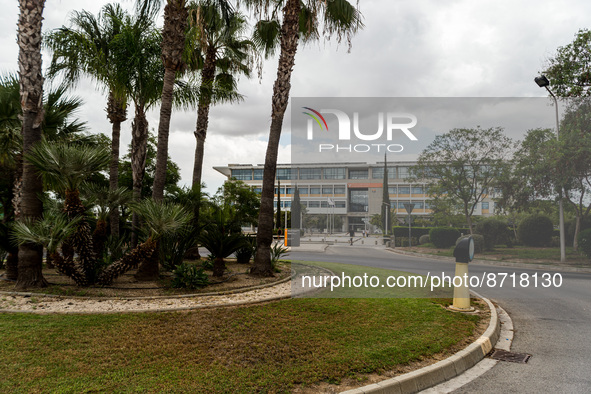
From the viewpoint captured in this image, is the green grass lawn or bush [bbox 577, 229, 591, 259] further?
bush [bbox 577, 229, 591, 259]

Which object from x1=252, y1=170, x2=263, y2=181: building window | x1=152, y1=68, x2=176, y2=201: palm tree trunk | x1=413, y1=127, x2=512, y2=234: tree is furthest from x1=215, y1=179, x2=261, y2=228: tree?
x1=252, y1=170, x2=263, y2=181: building window

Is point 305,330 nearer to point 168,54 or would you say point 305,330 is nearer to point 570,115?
point 168,54

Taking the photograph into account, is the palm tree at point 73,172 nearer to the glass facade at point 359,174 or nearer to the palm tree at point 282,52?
the palm tree at point 282,52

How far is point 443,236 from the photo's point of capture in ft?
63.1

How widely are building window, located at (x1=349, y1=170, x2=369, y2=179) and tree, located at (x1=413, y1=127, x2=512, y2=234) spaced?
2249mm

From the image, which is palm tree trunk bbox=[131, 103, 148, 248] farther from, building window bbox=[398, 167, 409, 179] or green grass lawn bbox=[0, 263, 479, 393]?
building window bbox=[398, 167, 409, 179]

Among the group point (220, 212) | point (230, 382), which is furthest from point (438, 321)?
point (220, 212)

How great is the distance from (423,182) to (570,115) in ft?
25.2

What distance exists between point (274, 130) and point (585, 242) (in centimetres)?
1606

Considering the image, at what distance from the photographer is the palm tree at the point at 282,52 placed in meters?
10.7

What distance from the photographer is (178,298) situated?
7879 millimetres

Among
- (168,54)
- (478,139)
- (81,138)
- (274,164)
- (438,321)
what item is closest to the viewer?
(438,321)

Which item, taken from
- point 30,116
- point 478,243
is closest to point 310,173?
point 478,243

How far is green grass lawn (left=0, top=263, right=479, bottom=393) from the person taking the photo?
3.77m
